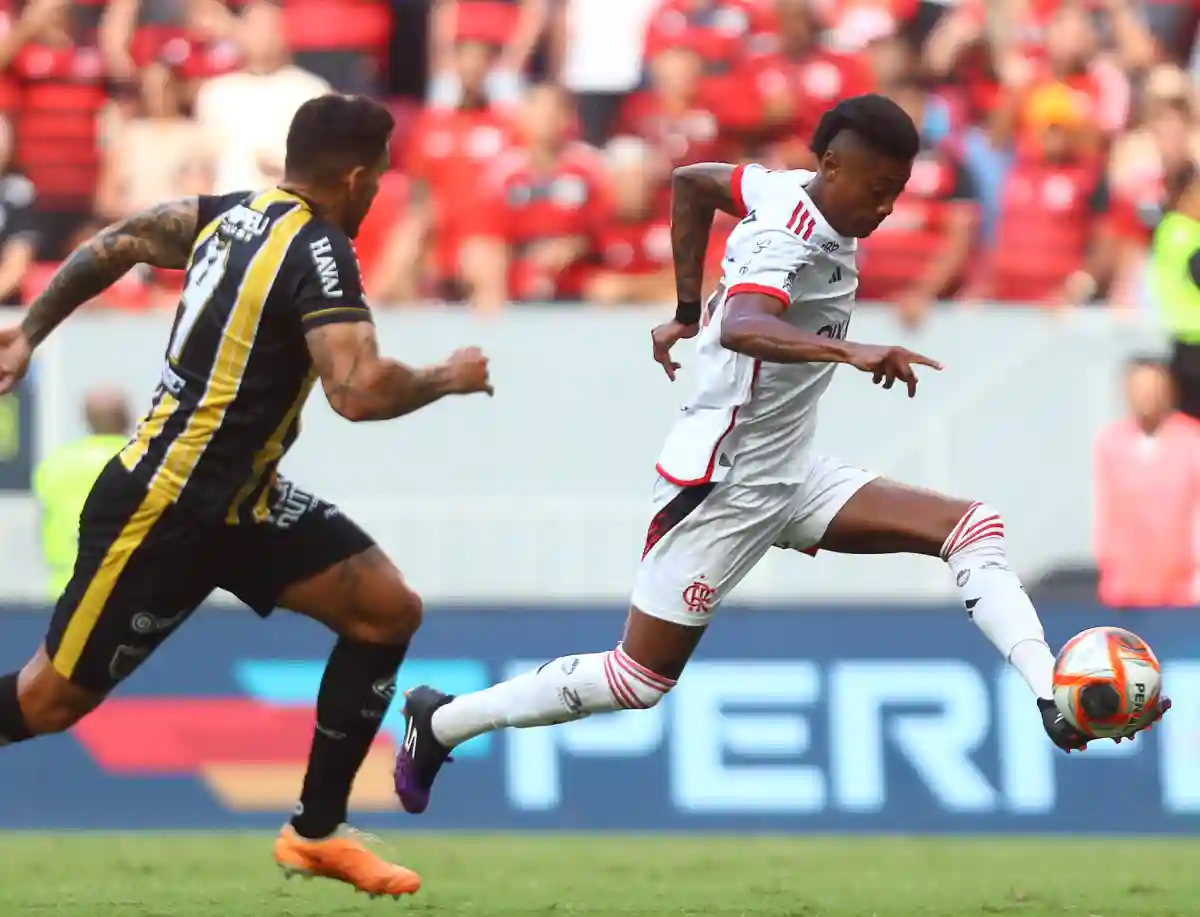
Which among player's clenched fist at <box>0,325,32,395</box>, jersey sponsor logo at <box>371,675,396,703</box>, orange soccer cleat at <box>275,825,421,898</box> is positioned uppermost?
player's clenched fist at <box>0,325,32,395</box>

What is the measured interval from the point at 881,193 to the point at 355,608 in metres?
2.18

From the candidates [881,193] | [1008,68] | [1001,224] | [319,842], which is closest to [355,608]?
[319,842]

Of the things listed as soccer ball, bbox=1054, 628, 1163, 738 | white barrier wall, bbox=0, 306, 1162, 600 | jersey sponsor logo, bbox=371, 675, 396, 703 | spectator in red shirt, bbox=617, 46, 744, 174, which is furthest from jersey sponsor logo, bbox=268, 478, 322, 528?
spectator in red shirt, bbox=617, 46, 744, 174

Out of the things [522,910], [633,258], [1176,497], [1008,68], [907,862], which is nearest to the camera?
[522,910]

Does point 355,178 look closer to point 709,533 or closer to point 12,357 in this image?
point 12,357

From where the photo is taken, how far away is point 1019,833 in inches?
440

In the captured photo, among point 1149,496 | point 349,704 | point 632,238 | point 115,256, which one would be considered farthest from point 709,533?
point 632,238

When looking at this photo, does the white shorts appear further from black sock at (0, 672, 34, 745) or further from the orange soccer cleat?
black sock at (0, 672, 34, 745)

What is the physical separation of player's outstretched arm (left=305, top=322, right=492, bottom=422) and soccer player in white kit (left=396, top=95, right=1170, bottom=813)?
918mm

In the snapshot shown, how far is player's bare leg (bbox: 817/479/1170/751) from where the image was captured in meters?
7.02

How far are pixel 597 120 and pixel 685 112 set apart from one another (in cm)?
100

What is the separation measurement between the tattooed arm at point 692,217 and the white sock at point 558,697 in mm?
1408

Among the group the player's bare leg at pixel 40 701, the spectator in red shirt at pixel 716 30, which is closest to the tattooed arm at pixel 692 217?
the player's bare leg at pixel 40 701

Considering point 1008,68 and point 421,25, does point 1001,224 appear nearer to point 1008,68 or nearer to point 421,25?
point 1008,68
